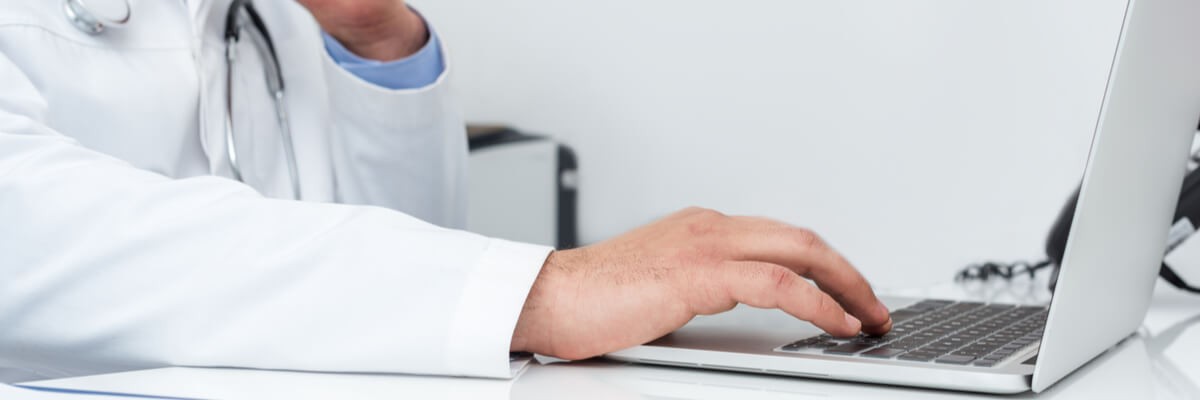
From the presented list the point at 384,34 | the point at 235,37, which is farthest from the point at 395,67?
the point at 235,37

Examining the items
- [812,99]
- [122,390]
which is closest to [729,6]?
[812,99]

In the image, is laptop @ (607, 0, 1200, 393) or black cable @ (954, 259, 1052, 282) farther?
black cable @ (954, 259, 1052, 282)

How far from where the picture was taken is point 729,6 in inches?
73.2

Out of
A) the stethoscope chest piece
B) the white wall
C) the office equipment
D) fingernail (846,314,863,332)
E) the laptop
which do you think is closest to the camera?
the laptop

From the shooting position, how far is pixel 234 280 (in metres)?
0.54

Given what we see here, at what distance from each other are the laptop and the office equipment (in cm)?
118

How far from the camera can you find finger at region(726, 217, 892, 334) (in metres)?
0.59

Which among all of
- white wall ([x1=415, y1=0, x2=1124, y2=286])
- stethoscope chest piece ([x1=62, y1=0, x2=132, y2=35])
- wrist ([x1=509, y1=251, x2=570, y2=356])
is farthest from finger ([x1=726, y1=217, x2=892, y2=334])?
white wall ([x1=415, y1=0, x2=1124, y2=286])

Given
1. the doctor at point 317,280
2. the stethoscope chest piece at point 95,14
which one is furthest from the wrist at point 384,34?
the doctor at point 317,280

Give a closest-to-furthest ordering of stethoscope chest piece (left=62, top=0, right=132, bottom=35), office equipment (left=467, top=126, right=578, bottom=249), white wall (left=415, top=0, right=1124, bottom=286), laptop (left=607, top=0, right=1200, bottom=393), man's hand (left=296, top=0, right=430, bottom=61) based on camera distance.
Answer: laptop (left=607, top=0, right=1200, bottom=393) → stethoscope chest piece (left=62, top=0, right=132, bottom=35) → man's hand (left=296, top=0, right=430, bottom=61) → white wall (left=415, top=0, right=1124, bottom=286) → office equipment (left=467, top=126, right=578, bottom=249)

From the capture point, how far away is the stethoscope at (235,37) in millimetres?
812

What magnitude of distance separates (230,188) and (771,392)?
0.31 meters

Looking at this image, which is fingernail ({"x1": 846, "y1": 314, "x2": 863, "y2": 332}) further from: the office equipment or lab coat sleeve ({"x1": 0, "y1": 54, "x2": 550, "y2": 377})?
the office equipment

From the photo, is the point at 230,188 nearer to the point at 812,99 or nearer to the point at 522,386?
the point at 522,386
